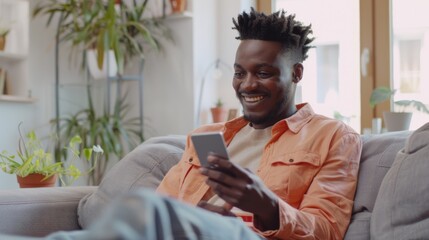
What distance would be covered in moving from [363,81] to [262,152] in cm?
217

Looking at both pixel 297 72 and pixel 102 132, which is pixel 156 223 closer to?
pixel 297 72

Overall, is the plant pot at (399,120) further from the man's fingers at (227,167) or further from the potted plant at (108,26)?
the man's fingers at (227,167)

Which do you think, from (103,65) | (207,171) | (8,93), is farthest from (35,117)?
(207,171)

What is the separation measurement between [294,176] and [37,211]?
78cm

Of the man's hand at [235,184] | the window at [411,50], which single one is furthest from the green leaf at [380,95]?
the man's hand at [235,184]

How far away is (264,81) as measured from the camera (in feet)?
6.35

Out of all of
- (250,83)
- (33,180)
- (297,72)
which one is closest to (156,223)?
(250,83)

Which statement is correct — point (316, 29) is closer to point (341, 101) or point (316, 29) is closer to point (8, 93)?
point (341, 101)

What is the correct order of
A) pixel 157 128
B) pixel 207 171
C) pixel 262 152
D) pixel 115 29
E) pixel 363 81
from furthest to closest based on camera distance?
pixel 157 128, pixel 115 29, pixel 363 81, pixel 262 152, pixel 207 171

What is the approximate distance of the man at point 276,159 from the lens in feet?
4.98

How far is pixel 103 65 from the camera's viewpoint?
430 centimetres

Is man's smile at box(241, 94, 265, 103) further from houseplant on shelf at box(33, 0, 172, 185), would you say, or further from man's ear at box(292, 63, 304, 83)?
houseplant on shelf at box(33, 0, 172, 185)

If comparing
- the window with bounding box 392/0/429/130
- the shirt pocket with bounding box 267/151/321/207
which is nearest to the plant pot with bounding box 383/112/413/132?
the window with bounding box 392/0/429/130

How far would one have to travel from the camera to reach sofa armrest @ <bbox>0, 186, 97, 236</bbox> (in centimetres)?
199
